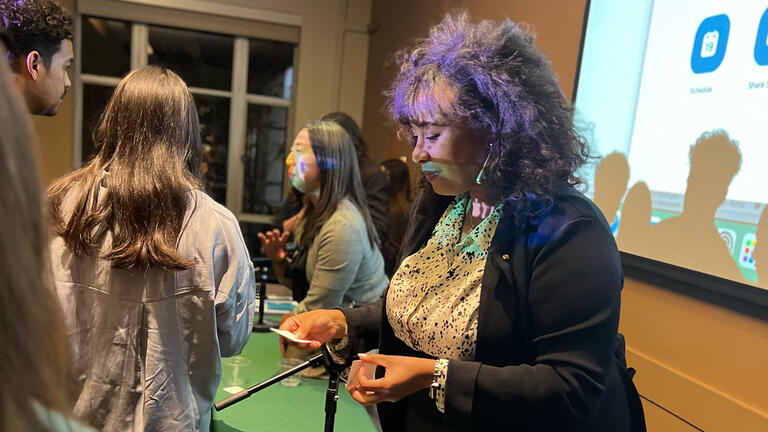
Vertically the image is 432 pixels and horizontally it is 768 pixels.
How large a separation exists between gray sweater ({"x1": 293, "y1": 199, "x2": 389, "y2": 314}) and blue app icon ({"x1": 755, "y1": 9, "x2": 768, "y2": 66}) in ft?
4.68

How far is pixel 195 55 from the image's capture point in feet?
18.5

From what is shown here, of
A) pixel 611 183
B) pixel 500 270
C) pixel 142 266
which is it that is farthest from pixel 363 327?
pixel 611 183

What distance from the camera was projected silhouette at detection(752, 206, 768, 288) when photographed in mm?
1338

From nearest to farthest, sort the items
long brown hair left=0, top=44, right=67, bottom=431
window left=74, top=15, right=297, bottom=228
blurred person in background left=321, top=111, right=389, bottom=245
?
1. long brown hair left=0, top=44, right=67, bottom=431
2. blurred person in background left=321, top=111, right=389, bottom=245
3. window left=74, top=15, right=297, bottom=228

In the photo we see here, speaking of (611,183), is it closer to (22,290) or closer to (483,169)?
(483,169)

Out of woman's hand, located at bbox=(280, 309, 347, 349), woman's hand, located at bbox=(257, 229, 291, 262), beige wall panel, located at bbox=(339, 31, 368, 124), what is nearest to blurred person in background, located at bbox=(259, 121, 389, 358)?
woman's hand, located at bbox=(257, 229, 291, 262)

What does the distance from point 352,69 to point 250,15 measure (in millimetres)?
1235

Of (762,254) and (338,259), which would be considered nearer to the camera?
(762,254)

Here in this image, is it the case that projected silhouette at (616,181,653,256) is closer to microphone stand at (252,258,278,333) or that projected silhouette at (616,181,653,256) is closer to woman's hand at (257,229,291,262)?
woman's hand at (257,229,291,262)

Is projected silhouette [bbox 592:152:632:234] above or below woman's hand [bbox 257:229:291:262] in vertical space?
above

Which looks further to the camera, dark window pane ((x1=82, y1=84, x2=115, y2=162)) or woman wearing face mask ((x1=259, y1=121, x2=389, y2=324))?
dark window pane ((x1=82, y1=84, x2=115, y2=162))

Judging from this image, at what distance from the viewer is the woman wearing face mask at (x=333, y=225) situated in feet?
6.68

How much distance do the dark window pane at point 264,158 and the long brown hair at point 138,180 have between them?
15.2ft

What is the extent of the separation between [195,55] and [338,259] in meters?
4.53
